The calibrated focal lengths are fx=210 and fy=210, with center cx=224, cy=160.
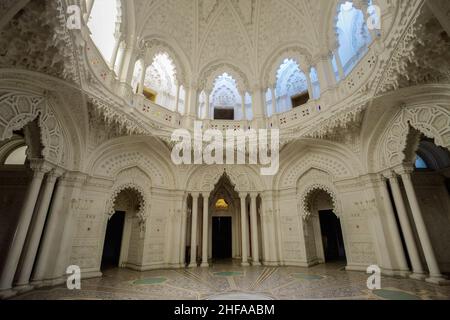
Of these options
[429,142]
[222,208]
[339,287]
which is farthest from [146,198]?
[429,142]

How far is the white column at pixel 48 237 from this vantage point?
20.1 ft

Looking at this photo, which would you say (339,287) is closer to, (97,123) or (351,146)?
(351,146)

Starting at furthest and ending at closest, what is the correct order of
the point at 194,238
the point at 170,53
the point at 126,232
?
1. the point at 170,53
2. the point at 194,238
3. the point at 126,232

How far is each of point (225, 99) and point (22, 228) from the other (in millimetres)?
12938

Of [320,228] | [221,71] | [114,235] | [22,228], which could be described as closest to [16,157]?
[114,235]

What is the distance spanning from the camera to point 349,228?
27.5 feet

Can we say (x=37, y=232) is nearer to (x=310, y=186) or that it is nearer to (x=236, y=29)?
(x=310, y=186)

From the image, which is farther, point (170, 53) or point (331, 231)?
point (331, 231)

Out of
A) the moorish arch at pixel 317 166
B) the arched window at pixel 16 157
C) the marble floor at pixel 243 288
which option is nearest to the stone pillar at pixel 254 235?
the moorish arch at pixel 317 166

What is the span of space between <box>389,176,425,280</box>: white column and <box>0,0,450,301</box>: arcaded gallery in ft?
0.13

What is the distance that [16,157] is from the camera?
33.0 ft

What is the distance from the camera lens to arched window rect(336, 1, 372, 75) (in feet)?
32.3

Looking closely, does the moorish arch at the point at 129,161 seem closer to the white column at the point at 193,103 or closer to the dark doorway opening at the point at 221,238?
the white column at the point at 193,103

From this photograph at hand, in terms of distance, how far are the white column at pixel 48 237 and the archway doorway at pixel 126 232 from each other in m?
1.93
